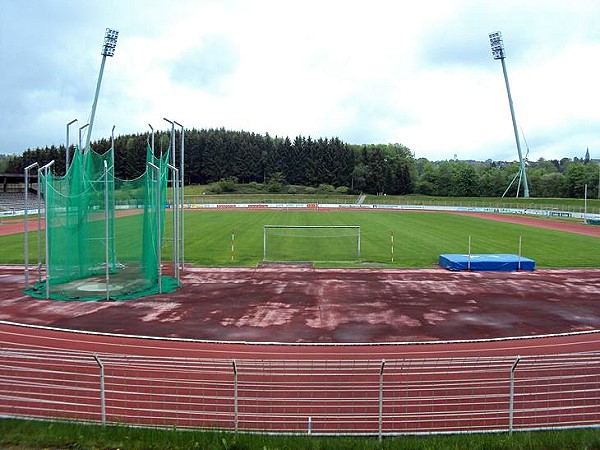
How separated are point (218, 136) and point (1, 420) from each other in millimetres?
127602

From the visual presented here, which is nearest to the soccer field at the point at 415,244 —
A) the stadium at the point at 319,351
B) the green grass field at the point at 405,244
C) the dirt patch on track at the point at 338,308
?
the green grass field at the point at 405,244

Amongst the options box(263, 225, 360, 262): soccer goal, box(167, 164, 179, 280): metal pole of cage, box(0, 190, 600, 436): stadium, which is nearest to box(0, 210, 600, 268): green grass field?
box(263, 225, 360, 262): soccer goal

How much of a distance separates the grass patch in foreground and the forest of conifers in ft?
359

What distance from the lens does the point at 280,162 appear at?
126m

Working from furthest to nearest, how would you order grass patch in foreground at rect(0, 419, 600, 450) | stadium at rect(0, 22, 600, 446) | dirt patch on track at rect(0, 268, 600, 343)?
dirt patch on track at rect(0, 268, 600, 343) → stadium at rect(0, 22, 600, 446) → grass patch in foreground at rect(0, 419, 600, 450)

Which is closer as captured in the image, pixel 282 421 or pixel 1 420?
pixel 1 420

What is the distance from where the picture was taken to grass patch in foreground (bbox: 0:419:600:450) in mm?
6984

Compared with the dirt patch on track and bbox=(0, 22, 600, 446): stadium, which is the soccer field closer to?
bbox=(0, 22, 600, 446): stadium

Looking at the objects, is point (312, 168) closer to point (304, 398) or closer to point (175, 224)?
point (175, 224)

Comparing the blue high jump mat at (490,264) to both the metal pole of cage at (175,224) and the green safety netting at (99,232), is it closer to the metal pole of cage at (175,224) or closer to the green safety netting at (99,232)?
the metal pole of cage at (175,224)

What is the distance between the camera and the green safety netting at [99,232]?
62.0 ft

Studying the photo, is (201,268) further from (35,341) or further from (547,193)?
(547,193)

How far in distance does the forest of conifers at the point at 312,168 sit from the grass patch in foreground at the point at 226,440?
359 feet

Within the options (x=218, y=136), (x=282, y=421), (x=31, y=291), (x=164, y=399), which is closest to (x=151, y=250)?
(x=31, y=291)
